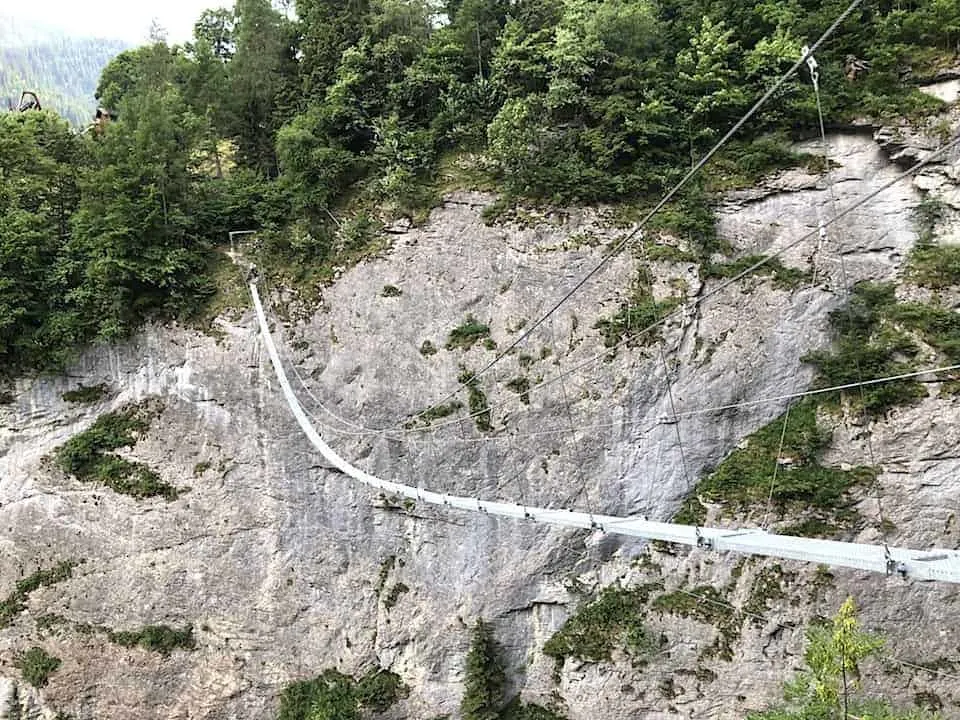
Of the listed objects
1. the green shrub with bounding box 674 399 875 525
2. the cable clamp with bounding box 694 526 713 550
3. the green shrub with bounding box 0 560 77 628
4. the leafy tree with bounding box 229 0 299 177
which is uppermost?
the leafy tree with bounding box 229 0 299 177

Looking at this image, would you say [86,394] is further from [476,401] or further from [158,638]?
[476,401]

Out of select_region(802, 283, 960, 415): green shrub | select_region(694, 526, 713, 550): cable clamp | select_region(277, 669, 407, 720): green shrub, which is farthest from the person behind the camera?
select_region(277, 669, 407, 720): green shrub

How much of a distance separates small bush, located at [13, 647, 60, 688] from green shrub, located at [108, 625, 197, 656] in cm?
100

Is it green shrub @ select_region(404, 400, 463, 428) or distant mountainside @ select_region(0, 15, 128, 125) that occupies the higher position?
distant mountainside @ select_region(0, 15, 128, 125)

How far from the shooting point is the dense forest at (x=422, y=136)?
10.3 m

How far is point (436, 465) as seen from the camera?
10.1 meters

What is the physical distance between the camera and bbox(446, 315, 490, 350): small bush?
1049cm

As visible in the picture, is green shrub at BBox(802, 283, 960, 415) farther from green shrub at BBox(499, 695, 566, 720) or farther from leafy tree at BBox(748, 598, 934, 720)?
green shrub at BBox(499, 695, 566, 720)

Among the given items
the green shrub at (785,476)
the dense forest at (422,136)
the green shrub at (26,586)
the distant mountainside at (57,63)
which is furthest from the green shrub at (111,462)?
the distant mountainside at (57,63)

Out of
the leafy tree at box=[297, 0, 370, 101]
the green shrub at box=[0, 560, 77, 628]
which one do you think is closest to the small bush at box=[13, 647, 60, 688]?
the green shrub at box=[0, 560, 77, 628]

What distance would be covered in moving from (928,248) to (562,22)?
739cm

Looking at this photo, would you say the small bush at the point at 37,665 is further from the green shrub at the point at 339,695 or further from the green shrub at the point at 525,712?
the green shrub at the point at 525,712

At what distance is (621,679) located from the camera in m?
9.23

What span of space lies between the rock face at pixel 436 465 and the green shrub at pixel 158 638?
13 cm
